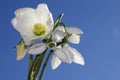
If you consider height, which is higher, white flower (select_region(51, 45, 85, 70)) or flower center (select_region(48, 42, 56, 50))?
flower center (select_region(48, 42, 56, 50))

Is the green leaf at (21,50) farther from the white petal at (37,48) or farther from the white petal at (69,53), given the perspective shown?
the white petal at (69,53)

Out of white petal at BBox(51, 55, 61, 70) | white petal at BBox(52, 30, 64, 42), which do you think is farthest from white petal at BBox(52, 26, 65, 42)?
white petal at BBox(51, 55, 61, 70)

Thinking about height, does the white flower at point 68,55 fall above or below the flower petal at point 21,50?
above

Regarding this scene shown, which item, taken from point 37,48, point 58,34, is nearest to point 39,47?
point 37,48

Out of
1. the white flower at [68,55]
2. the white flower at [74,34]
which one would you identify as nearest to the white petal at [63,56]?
the white flower at [68,55]

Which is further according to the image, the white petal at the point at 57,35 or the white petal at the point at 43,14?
the white petal at the point at 43,14

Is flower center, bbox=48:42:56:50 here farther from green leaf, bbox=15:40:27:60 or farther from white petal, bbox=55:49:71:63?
green leaf, bbox=15:40:27:60
